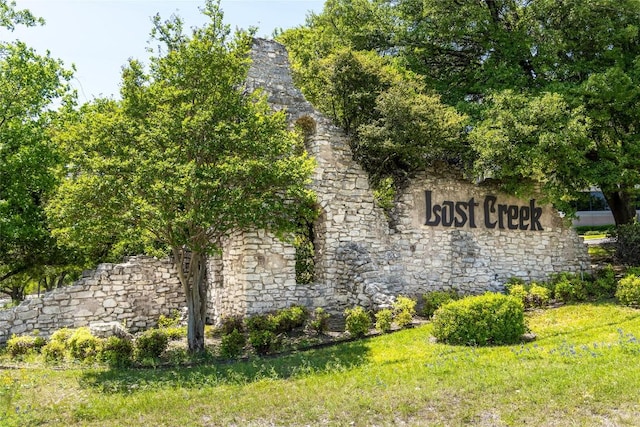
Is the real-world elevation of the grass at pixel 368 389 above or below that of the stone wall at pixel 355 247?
below

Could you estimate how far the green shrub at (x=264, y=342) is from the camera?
11.1 metres

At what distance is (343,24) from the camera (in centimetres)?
2083

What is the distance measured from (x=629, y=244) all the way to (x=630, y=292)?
520cm

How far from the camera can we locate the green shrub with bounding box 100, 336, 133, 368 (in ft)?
34.1

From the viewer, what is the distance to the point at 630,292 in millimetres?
13266

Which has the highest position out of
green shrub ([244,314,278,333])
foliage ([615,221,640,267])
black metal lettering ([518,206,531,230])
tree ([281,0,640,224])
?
tree ([281,0,640,224])

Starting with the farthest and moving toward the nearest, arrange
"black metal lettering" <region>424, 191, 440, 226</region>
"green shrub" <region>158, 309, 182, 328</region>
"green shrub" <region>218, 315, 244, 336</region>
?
"black metal lettering" <region>424, 191, 440, 226</region>
"green shrub" <region>158, 309, 182, 328</region>
"green shrub" <region>218, 315, 244, 336</region>

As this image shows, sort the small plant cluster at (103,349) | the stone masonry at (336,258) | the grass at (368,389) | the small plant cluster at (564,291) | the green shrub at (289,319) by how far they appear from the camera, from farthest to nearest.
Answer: the small plant cluster at (564,291) < the stone masonry at (336,258) < the green shrub at (289,319) < the small plant cluster at (103,349) < the grass at (368,389)

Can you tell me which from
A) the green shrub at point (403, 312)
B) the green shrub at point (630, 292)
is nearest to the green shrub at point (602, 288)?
the green shrub at point (630, 292)

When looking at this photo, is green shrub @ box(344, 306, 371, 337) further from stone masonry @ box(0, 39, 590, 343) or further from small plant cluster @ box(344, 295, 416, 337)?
stone masonry @ box(0, 39, 590, 343)

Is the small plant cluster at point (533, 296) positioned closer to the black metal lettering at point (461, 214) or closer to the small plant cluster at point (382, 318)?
the black metal lettering at point (461, 214)

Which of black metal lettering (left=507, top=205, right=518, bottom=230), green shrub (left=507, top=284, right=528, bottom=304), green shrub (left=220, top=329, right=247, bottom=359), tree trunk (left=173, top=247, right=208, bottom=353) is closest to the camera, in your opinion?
green shrub (left=220, top=329, right=247, bottom=359)

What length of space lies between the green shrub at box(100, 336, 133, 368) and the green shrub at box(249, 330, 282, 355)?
7.98 ft

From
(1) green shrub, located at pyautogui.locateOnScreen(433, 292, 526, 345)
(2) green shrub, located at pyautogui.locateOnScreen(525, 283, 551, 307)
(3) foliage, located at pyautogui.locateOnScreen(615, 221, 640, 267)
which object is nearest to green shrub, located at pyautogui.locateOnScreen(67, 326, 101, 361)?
(1) green shrub, located at pyautogui.locateOnScreen(433, 292, 526, 345)
